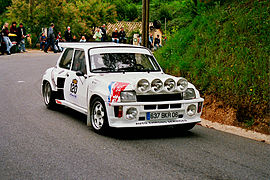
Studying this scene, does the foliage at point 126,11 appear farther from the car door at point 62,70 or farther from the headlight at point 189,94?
the headlight at point 189,94

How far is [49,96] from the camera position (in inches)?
419

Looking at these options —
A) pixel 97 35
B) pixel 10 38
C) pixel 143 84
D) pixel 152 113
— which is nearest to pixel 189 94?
pixel 152 113

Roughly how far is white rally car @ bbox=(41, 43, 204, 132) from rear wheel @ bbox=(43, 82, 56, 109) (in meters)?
0.64

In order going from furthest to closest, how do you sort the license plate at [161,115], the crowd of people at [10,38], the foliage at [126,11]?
the foliage at [126,11] → the crowd of people at [10,38] → the license plate at [161,115]

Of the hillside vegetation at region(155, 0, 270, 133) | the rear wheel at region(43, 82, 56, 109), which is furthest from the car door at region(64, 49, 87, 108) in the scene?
the hillside vegetation at region(155, 0, 270, 133)

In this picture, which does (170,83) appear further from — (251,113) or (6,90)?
(6,90)

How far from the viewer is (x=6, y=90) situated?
45.8 ft

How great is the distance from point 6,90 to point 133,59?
21.3 feet

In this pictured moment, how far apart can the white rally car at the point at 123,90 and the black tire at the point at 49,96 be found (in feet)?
2.11

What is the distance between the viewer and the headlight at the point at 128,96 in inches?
288

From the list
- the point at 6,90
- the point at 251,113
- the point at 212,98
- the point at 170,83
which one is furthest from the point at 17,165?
the point at 6,90

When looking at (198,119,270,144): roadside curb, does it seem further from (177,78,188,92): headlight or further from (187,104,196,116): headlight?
(177,78,188,92): headlight

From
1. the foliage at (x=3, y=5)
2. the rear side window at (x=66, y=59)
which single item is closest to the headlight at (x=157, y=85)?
the rear side window at (x=66, y=59)

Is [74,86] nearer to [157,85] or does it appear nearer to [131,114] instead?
[131,114]
